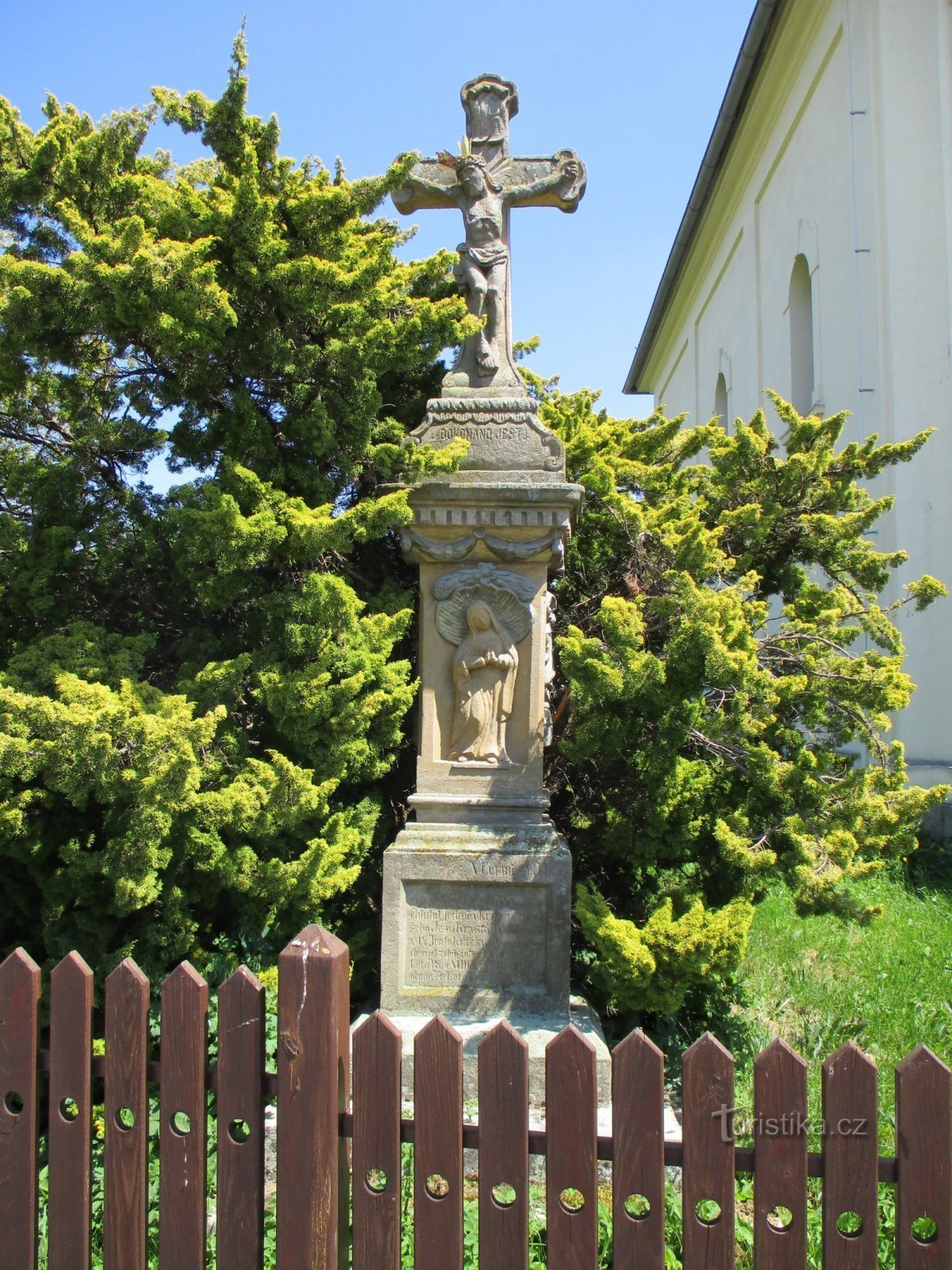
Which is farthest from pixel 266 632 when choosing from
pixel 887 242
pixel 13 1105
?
pixel 887 242

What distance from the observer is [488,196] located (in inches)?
178

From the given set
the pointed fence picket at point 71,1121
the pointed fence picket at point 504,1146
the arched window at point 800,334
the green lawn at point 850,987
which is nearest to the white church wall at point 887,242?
the arched window at point 800,334

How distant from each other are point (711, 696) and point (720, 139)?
11386 mm

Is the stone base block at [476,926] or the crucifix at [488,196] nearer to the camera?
the stone base block at [476,926]

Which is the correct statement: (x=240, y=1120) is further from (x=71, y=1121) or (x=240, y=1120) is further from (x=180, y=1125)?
(x=71, y=1121)

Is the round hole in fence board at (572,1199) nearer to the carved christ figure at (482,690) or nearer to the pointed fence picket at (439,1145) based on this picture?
the pointed fence picket at (439,1145)

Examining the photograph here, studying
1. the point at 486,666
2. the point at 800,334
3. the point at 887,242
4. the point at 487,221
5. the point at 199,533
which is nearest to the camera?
the point at 199,533

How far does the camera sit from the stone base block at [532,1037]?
11.6 feet

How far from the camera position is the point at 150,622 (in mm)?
4613

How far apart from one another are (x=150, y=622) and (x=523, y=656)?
1.72 meters

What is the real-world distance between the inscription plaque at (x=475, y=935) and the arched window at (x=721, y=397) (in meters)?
13.3

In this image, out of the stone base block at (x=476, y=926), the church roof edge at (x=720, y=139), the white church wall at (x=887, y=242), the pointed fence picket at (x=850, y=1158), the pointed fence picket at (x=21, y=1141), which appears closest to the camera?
the pointed fence picket at (x=850, y=1158)

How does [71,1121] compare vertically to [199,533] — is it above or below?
below

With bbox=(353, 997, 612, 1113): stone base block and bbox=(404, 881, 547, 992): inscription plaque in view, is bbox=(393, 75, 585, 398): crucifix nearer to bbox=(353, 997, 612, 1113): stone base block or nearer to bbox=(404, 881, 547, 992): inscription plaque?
bbox=(404, 881, 547, 992): inscription plaque
